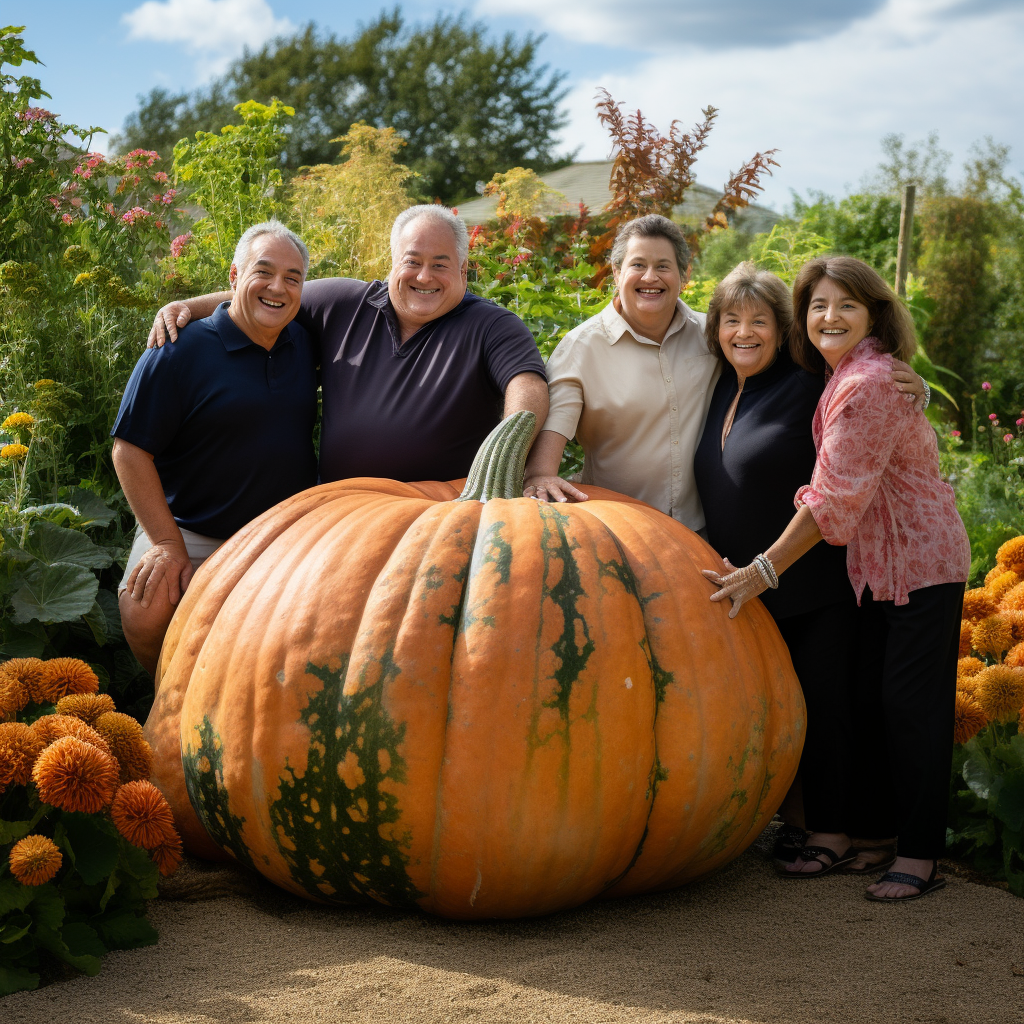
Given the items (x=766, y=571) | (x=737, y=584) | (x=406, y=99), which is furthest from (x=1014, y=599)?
(x=406, y=99)

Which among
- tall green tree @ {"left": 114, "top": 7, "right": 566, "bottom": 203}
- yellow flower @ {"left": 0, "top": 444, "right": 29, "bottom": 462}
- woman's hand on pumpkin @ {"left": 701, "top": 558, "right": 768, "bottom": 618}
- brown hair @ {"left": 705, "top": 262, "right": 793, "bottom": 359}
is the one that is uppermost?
tall green tree @ {"left": 114, "top": 7, "right": 566, "bottom": 203}

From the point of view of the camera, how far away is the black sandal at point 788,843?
9.43 ft

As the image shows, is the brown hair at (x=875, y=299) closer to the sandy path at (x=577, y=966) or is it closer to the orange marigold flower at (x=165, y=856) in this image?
the sandy path at (x=577, y=966)

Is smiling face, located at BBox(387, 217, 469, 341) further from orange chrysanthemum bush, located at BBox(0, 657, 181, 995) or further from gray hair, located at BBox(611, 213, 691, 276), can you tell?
orange chrysanthemum bush, located at BBox(0, 657, 181, 995)

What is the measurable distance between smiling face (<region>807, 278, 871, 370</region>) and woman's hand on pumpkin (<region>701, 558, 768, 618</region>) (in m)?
0.76

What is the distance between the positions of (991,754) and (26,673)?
266cm

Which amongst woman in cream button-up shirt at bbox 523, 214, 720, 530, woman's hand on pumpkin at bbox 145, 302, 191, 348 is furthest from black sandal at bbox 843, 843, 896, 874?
woman's hand on pumpkin at bbox 145, 302, 191, 348

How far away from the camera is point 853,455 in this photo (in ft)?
8.70

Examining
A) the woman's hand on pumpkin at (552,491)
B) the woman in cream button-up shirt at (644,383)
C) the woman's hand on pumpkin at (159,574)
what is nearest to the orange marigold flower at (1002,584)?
the woman in cream button-up shirt at (644,383)

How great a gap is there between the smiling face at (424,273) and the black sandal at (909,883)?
2.20 meters

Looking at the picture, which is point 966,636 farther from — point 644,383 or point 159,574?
point 159,574

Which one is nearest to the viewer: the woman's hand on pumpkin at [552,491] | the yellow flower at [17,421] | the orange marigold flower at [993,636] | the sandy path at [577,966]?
the sandy path at [577,966]

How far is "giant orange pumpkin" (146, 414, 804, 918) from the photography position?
2.13 meters

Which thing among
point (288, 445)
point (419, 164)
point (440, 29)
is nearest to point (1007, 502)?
point (288, 445)
